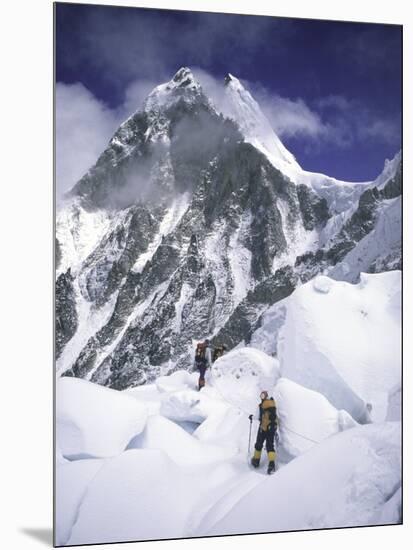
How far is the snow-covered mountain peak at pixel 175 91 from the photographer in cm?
774

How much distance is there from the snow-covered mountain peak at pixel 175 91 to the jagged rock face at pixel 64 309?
1.98 metres

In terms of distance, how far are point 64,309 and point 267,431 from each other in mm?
2378

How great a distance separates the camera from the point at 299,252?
8305 millimetres

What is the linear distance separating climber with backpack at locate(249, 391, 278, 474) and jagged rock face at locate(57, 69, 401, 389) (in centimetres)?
81

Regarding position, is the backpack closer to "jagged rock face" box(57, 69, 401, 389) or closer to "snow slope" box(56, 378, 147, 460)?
"jagged rock face" box(57, 69, 401, 389)

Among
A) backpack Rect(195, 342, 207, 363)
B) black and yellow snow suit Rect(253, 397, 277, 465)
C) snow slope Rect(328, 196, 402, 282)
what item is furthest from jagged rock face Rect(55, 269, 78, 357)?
snow slope Rect(328, 196, 402, 282)

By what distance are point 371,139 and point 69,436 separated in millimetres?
4520

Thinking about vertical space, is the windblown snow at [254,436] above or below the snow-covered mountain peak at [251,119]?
below

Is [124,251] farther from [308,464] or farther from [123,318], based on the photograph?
[308,464]

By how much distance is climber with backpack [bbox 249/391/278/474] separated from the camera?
7473 millimetres

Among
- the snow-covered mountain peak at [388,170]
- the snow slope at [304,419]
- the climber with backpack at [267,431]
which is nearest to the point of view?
the climber with backpack at [267,431]

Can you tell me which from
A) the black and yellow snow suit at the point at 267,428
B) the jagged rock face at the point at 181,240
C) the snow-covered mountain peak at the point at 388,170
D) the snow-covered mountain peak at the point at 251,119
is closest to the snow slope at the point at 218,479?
the black and yellow snow suit at the point at 267,428

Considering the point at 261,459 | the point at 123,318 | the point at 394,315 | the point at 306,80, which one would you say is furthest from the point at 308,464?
the point at 306,80

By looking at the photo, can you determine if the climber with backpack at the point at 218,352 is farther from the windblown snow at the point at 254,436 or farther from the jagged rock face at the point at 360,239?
the jagged rock face at the point at 360,239
